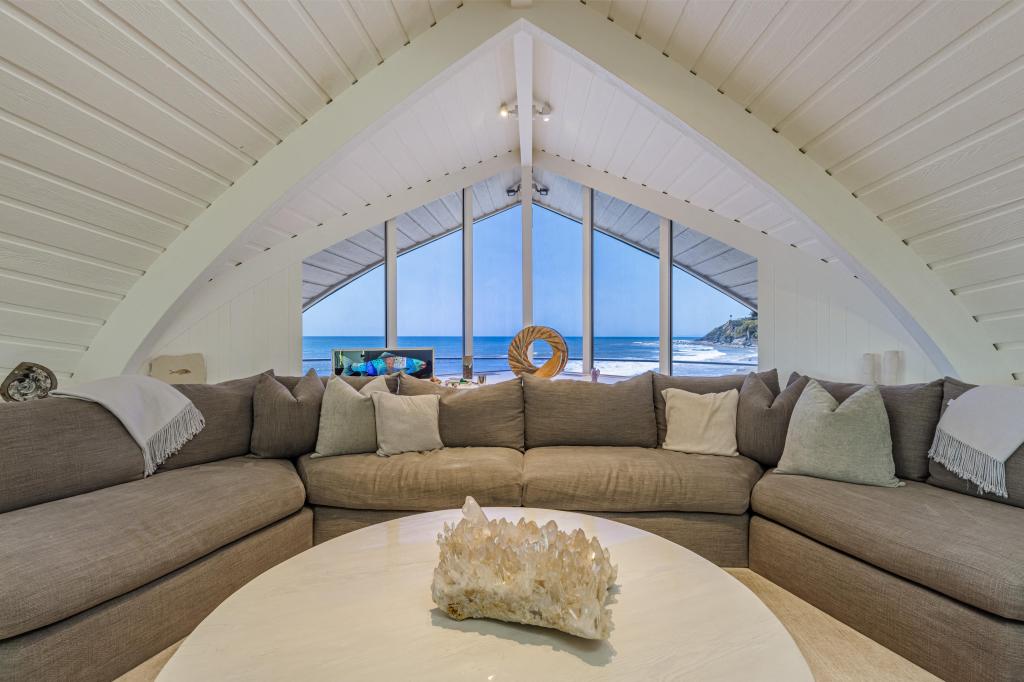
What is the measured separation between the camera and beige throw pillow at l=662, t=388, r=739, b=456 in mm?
2545

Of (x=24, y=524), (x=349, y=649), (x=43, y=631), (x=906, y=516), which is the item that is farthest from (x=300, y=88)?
(x=906, y=516)

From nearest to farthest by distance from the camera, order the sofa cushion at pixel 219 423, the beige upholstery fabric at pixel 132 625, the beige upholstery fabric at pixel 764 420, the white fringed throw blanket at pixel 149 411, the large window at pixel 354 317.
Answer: the beige upholstery fabric at pixel 132 625 → the white fringed throw blanket at pixel 149 411 → the sofa cushion at pixel 219 423 → the beige upholstery fabric at pixel 764 420 → the large window at pixel 354 317

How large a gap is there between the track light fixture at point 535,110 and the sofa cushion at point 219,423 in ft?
8.22

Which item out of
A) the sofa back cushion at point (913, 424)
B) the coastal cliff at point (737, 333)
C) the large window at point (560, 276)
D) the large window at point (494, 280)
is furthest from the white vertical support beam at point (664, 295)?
the sofa back cushion at point (913, 424)

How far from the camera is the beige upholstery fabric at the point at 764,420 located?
2408mm

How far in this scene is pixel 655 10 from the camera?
2.20m

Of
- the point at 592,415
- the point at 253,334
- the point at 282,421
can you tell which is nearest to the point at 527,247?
the point at 592,415

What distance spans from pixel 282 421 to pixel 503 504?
1.21m

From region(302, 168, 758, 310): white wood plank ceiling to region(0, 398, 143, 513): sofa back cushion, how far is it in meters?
2.00

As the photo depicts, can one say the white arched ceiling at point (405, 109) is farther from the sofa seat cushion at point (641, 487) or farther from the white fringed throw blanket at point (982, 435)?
the sofa seat cushion at point (641, 487)

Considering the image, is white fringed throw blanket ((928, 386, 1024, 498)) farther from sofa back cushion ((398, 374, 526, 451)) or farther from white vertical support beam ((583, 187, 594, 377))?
white vertical support beam ((583, 187, 594, 377))

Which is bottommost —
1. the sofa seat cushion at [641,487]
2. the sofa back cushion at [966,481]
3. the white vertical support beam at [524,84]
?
the sofa seat cushion at [641,487]

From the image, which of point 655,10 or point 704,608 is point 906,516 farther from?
point 655,10

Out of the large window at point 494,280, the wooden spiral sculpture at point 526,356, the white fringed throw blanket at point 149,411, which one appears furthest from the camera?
the large window at point 494,280
